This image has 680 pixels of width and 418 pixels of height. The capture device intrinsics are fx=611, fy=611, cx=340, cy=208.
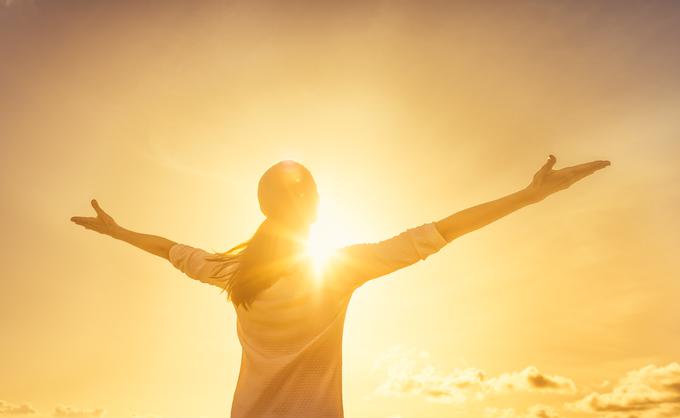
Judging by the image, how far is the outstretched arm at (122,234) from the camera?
26.8ft

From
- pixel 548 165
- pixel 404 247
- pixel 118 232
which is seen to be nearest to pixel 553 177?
pixel 548 165

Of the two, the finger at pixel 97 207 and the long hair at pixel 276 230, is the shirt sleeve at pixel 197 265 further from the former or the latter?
the finger at pixel 97 207

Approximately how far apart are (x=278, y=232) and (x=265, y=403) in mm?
1641

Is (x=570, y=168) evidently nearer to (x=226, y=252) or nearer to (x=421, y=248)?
(x=421, y=248)

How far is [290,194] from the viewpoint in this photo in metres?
6.09

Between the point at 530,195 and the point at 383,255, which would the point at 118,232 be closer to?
the point at 383,255

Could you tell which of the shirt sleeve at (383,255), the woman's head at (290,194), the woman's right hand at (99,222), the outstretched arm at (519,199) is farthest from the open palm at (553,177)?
the woman's right hand at (99,222)

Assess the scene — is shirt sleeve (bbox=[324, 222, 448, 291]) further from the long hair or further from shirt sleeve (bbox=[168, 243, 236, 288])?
shirt sleeve (bbox=[168, 243, 236, 288])

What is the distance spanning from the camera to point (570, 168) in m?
6.16

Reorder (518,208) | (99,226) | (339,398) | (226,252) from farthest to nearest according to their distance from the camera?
(99,226) < (226,252) < (518,208) < (339,398)

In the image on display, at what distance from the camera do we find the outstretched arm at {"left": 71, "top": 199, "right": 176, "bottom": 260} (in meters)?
8.18

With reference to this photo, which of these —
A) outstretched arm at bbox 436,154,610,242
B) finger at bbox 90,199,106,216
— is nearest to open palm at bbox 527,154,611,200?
outstretched arm at bbox 436,154,610,242

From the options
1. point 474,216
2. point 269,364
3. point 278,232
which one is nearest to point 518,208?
point 474,216

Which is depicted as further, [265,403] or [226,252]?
[226,252]
